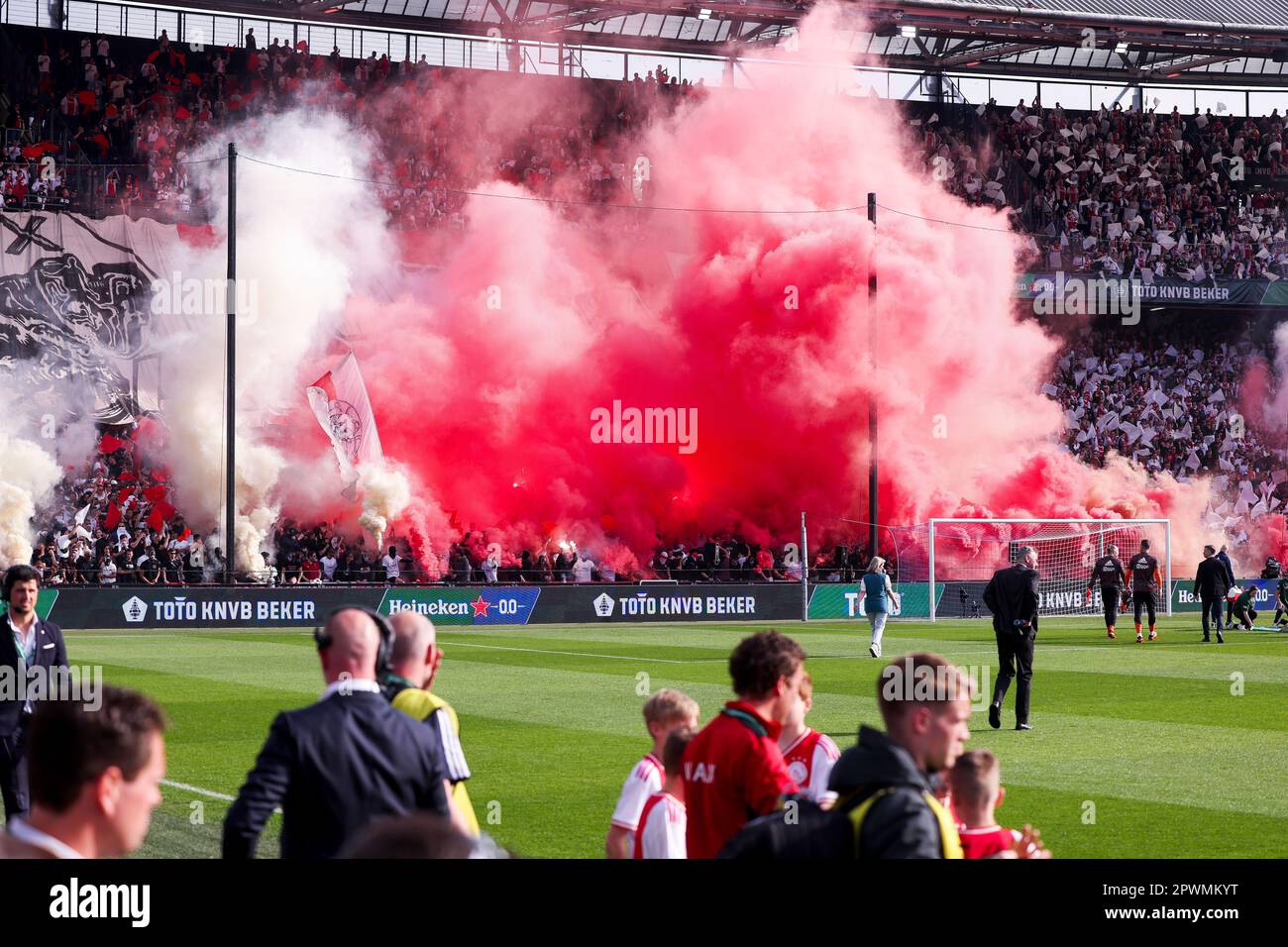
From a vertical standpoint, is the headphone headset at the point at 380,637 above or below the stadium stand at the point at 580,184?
below

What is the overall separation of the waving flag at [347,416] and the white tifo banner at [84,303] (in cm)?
388

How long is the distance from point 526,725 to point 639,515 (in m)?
27.0

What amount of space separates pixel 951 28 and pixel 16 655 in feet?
152

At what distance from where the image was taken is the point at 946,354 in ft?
148

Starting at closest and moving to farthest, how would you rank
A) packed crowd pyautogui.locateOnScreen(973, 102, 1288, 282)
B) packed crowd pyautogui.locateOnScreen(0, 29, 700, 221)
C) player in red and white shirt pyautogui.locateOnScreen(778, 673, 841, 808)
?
player in red and white shirt pyautogui.locateOnScreen(778, 673, 841, 808)
packed crowd pyautogui.locateOnScreen(0, 29, 700, 221)
packed crowd pyautogui.locateOnScreen(973, 102, 1288, 282)

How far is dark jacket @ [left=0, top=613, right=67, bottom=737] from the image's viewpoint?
904 centimetres

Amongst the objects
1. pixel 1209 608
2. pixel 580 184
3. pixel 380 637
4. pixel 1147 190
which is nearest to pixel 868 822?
pixel 380 637

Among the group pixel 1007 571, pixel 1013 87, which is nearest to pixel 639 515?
pixel 1013 87

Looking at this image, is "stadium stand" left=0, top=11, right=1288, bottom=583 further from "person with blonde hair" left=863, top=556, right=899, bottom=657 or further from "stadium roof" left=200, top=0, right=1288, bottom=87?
"person with blonde hair" left=863, top=556, right=899, bottom=657

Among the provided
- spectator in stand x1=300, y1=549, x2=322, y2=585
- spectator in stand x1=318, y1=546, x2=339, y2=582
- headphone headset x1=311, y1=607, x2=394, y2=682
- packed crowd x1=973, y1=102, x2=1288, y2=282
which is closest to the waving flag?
spectator in stand x1=318, y1=546, x2=339, y2=582

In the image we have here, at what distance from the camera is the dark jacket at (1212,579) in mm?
27425

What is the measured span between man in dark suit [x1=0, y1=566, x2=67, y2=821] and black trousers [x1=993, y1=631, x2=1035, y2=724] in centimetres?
943

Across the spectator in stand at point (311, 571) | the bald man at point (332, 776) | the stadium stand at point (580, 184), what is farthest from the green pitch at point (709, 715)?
the stadium stand at point (580, 184)

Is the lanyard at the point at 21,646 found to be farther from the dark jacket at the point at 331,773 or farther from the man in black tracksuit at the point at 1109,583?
the man in black tracksuit at the point at 1109,583
